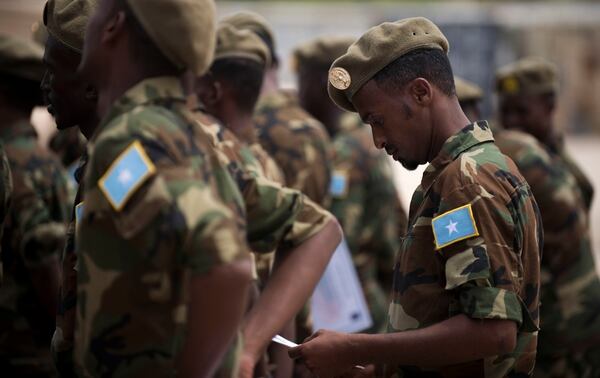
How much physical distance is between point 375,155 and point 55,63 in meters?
3.54

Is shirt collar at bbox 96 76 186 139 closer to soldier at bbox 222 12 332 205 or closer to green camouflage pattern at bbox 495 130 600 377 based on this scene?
soldier at bbox 222 12 332 205

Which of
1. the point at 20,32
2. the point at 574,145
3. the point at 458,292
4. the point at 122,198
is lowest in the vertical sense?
the point at 574,145

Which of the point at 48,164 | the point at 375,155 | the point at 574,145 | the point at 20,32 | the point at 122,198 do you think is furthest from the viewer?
the point at 574,145

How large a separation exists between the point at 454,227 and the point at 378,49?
58cm

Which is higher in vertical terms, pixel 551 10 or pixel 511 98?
pixel 511 98

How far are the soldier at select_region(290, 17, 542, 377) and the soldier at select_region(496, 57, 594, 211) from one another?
3.42 metres

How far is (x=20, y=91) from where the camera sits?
4.62m

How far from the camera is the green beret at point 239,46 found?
431 centimetres

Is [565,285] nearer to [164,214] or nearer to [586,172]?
[164,214]

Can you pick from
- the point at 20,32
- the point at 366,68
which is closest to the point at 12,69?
the point at 366,68

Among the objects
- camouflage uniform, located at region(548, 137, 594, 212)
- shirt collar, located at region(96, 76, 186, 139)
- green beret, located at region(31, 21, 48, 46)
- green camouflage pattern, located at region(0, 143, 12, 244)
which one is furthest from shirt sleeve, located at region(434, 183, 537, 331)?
green beret, located at region(31, 21, 48, 46)

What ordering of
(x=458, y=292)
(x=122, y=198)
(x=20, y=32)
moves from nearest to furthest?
(x=122, y=198), (x=458, y=292), (x=20, y=32)

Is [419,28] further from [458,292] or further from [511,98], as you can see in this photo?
[511,98]

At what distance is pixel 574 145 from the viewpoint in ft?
90.7
